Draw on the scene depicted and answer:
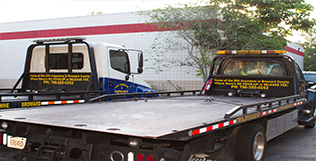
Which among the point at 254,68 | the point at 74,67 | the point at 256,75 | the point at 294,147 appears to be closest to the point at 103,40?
the point at 74,67

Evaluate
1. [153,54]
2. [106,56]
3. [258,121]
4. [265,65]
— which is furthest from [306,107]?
[153,54]

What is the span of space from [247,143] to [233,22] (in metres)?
9.96

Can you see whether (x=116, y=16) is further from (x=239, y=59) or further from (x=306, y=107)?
(x=306, y=107)

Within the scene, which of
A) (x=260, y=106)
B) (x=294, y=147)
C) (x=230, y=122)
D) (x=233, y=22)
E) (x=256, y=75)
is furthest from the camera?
(x=233, y=22)

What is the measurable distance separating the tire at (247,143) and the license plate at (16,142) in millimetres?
2956

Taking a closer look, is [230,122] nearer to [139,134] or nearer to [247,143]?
[247,143]

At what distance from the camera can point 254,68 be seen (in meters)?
8.25

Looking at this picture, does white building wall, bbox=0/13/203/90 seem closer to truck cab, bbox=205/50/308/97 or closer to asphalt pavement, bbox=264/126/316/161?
truck cab, bbox=205/50/308/97

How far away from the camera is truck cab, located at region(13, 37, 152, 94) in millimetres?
7664

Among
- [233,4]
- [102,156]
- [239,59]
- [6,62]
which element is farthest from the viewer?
[6,62]

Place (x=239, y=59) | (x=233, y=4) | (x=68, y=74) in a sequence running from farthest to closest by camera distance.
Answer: (x=233, y=4)
(x=239, y=59)
(x=68, y=74)

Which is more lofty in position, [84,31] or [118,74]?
[84,31]

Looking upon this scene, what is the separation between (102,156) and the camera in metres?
3.37

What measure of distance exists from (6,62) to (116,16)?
9548mm
